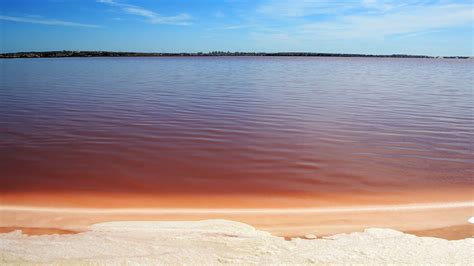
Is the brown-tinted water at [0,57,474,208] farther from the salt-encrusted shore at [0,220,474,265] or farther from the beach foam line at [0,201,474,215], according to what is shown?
the salt-encrusted shore at [0,220,474,265]

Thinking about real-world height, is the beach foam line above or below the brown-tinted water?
below

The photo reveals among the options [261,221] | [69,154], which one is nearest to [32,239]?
[261,221]

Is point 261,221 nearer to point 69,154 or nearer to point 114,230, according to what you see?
point 114,230

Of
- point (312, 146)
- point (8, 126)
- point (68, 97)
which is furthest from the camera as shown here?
point (68, 97)

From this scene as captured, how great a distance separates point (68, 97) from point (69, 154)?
8.34 m

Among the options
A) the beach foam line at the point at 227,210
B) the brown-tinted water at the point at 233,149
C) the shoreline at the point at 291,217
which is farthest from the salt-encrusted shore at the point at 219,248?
the brown-tinted water at the point at 233,149

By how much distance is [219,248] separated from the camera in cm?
314

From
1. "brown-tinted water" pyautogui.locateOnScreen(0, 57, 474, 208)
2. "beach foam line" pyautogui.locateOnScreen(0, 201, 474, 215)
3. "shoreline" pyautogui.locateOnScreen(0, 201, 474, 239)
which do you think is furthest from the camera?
"brown-tinted water" pyautogui.locateOnScreen(0, 57, 474, 208)

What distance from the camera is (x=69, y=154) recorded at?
251 inches

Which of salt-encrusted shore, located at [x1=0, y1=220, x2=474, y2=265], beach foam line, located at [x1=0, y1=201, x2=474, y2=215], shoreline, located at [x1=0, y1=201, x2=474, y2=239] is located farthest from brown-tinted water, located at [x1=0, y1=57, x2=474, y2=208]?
salt-encrusted shore, located at [x1=0, y1=220, x2=474, y2=265]

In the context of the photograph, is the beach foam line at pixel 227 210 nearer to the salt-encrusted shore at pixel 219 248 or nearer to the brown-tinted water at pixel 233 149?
the brown-tinted water at pixel 233 149

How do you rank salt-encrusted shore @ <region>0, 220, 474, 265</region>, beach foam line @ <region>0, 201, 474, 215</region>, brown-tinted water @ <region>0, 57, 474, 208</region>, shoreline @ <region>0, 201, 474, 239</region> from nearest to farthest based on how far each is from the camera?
salt-encrusted shore @ <region>0, 220, 474, 265</region>, shoreline @ <region>0, 201, 474, 239</region>, beach foam line @ <region>0, 201, 474, 215</region>, brown-tinted water @ <region>0, 57, 474, 208</region>

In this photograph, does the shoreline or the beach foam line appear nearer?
the shoreline

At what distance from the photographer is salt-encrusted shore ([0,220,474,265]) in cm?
292
